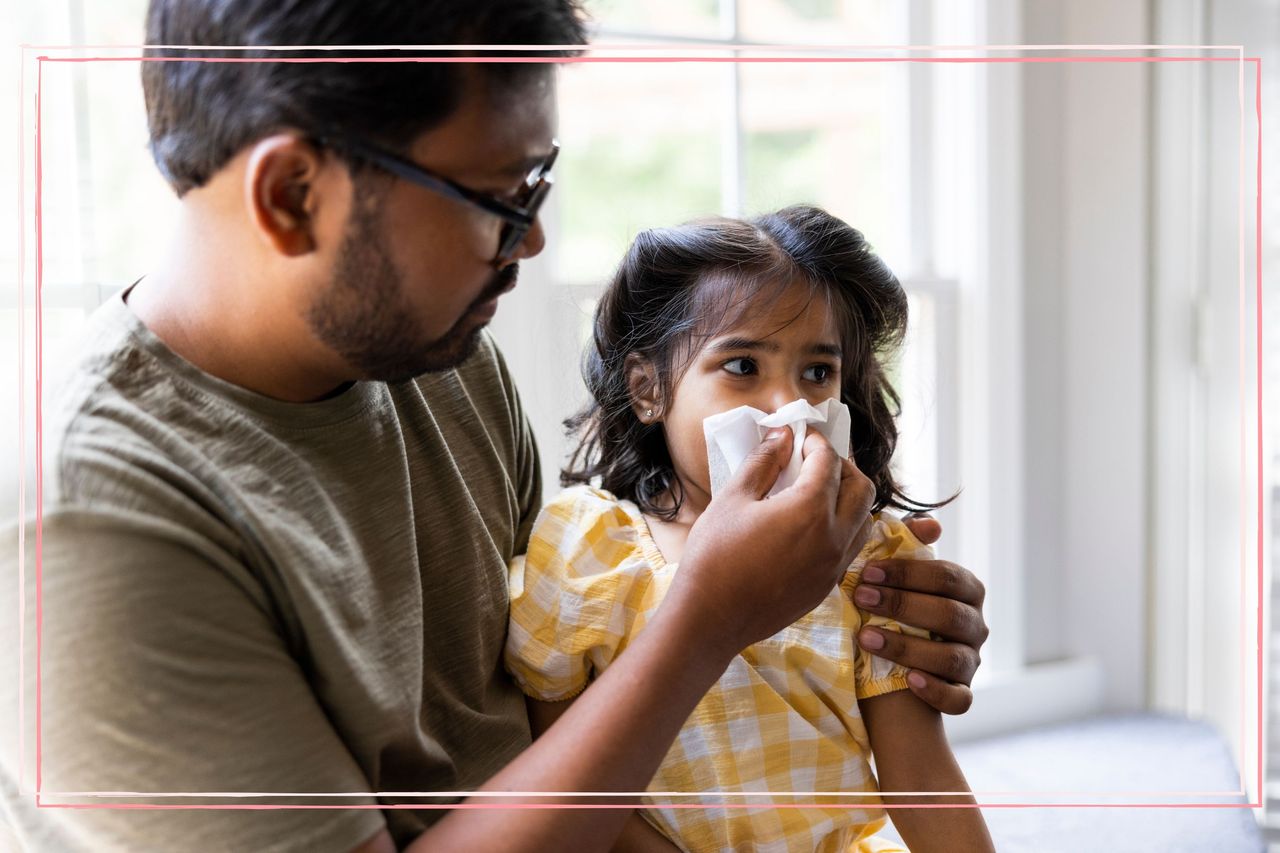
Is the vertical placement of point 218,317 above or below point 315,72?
below

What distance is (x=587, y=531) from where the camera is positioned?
0.78 metres

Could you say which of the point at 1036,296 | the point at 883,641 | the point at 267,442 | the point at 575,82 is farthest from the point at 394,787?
the point at 1036,296

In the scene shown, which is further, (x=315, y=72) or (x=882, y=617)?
(x=882, y=617)

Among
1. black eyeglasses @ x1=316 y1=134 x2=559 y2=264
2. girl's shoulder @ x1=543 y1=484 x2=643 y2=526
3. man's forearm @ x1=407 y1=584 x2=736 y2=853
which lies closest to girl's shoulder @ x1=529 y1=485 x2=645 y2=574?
girl's shoulder @ x1=543 y1=484 x2=643 y2=526

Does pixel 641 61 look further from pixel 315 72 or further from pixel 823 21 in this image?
pixel 315 72

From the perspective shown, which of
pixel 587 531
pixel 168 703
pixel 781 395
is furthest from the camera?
pixel 587 531

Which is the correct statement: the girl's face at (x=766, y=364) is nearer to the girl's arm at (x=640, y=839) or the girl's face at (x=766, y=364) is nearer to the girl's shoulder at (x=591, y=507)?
the girl's shoulder at (x=591, y=507)

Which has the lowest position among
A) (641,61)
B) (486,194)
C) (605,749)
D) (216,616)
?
(605,749)

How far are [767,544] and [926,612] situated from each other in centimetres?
16

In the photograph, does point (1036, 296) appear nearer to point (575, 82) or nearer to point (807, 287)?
point (807, 287)

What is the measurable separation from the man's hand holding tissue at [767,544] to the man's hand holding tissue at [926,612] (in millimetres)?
80

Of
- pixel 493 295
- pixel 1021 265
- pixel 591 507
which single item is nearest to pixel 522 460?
pixel 591 507

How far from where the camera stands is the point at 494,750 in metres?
0.74

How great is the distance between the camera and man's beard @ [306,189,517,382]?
0.59m
